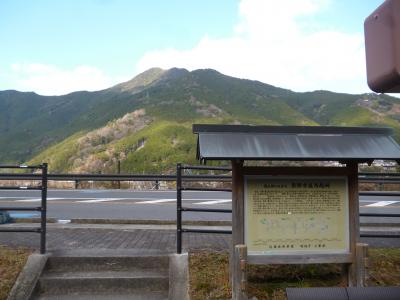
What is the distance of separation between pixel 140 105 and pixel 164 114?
1040cm

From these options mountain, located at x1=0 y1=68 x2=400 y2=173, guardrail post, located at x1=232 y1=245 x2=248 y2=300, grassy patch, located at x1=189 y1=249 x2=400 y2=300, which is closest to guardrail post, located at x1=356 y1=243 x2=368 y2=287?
grassy patch, located at x1=189 y1=249 x2=400 y2=300

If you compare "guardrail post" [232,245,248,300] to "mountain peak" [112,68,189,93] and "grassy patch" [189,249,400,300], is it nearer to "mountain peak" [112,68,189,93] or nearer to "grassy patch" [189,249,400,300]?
"grassy patch" [189,249,400,300]

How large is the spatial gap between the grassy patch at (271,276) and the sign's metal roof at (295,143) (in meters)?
1.62

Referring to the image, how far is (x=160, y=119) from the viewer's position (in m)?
59.1

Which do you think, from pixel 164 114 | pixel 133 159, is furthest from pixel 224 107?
pixel 133 159

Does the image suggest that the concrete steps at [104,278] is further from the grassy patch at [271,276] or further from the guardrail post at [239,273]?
the guardrail post at [239,273]

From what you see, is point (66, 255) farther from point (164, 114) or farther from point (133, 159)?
point (164, 114)

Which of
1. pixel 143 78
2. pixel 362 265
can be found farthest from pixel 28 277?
pixel 143 78

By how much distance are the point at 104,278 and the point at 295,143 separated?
292cm

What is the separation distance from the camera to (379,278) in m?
5.72

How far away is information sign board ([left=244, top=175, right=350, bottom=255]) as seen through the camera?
5.22 meters

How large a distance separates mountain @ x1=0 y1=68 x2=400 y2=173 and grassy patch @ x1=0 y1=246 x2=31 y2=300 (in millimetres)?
33637

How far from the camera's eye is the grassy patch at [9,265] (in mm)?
5507

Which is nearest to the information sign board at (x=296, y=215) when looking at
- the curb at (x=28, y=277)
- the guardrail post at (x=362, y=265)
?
the guardrail post at (x=362, y=265)
